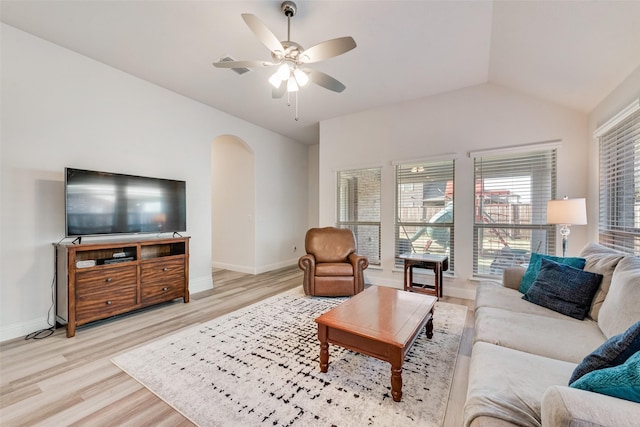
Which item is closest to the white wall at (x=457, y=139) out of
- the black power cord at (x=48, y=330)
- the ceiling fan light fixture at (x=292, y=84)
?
the ceiling fan light fixture at (x=292, y=84)

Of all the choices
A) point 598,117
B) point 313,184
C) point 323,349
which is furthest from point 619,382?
point 313,184

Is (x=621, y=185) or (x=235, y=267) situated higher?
(x=621, y=185)

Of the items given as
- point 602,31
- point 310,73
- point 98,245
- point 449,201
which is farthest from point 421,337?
point 98,245

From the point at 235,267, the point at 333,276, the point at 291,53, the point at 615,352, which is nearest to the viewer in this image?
the point at 615,352

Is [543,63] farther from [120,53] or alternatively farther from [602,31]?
[120,53]

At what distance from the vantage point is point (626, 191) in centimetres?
241

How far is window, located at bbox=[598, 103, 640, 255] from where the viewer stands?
7.41 ft

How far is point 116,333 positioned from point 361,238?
3.61 meters

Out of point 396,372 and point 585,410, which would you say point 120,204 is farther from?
point 585,410

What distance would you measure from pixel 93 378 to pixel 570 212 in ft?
14.6

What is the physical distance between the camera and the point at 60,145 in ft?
9.35

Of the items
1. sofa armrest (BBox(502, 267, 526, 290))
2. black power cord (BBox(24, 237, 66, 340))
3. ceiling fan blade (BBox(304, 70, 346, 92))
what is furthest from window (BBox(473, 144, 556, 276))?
black power cord (BBox(24, 237, 66, 340))

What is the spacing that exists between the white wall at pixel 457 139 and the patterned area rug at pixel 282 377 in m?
1.72

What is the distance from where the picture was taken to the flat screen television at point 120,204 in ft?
8.91
